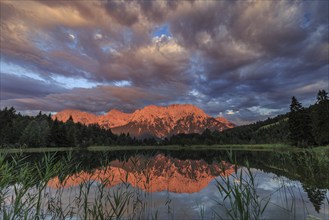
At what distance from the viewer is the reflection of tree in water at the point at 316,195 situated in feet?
53.3

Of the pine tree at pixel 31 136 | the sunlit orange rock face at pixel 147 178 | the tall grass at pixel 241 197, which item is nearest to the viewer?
the tall grass at pixel 241 197

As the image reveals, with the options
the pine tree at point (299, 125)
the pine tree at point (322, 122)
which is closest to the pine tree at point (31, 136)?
the pine tree at point (299, 125)

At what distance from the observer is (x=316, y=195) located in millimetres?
18734

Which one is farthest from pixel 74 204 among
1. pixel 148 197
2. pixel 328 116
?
pixel 328 116

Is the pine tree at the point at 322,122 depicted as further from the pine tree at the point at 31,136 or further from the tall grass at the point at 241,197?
the pine tree at the point at 31,136

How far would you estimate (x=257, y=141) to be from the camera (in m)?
184

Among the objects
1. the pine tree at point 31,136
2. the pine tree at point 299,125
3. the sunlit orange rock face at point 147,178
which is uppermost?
the pine tree at point 299,125

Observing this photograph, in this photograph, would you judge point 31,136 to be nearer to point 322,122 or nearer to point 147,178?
point 147,178

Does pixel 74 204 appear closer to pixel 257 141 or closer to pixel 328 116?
pixel 328 116

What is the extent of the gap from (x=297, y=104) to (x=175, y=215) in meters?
94.1

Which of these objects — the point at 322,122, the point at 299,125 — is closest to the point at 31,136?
the point at 299,125

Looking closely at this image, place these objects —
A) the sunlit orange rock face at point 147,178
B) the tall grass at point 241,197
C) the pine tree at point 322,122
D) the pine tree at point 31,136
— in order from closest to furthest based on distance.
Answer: the tall grass at point 241,197, the sunlit orange rock face at point 147,178, the pine tree at point 322,122, the pine tree at point 31,136

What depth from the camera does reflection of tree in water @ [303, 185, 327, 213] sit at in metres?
16.2

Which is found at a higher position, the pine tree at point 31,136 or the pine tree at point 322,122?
the pine tree at point 322,122
